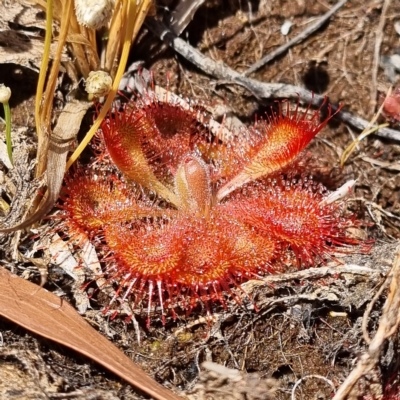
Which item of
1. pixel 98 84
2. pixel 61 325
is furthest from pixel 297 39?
pixel 61 325

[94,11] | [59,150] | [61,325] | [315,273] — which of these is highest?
[94,11]

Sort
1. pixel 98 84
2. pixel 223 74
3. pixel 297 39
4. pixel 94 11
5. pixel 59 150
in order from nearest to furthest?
pixel 94 11 < pixel 98 84 < pixel 59 150 < pixel 223 74 < pixel 297 39

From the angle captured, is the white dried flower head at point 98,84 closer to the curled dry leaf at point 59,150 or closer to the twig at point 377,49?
the curled dry leaf at point 59,150

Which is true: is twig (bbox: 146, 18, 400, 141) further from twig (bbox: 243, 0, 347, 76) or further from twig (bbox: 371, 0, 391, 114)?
twig (bbox: 371, 0, 391, 114)

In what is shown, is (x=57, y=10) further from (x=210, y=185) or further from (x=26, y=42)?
(x=210, y=185)

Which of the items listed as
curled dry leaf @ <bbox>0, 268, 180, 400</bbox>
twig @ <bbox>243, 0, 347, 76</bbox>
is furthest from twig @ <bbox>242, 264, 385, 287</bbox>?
twig @ <bbox>243, 0, 347, 76</bbox>

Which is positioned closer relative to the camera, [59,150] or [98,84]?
[98,84]

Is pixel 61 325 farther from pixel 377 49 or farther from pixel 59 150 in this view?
pixel 377 49
